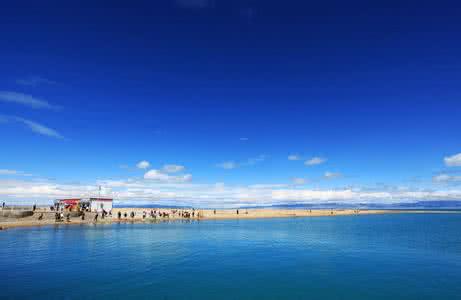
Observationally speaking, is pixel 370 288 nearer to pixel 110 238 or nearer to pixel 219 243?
pixel 219 243

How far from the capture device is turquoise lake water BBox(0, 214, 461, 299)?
25.2 meters

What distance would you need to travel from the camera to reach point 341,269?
111 ft

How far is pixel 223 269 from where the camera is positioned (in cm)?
3381

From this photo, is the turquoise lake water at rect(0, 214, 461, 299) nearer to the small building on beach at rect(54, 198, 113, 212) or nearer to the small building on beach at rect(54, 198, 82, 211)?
the small building on beach at rect(54, 198, 113, 212)

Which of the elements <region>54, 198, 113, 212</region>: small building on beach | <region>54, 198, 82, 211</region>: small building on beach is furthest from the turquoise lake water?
<region>54, 198, 82, 211</region>: small building on beach

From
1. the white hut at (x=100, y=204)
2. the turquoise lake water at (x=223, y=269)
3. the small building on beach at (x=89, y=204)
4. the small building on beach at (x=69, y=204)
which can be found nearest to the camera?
the turquoise lake water at (x=223, y=269)

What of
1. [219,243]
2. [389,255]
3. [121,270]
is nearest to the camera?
[121,270]

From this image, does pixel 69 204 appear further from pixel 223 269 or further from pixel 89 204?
Answer: pixel 223 269

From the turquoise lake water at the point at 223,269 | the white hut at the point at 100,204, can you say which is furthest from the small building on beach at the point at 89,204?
the turquoise lake water at the point at 223,269

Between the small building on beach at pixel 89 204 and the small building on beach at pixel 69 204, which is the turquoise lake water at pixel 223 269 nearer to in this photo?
the small building on beach at pixel 89 204

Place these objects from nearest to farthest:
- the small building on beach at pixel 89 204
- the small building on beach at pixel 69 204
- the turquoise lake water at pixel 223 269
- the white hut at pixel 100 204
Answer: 1. the turquoise lake water at pixel 223 269
2. the small building on beach at pixel 89 204
3. the white hut at pixel 100 204
4. the small building on beach at pixel 69 204

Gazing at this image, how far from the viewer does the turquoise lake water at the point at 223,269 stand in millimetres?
25188

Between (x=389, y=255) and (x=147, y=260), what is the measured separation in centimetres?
3460

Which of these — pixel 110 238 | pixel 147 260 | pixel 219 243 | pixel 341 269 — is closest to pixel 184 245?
pixel 219 243
